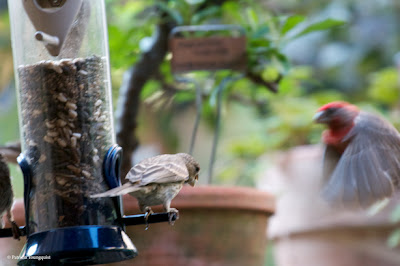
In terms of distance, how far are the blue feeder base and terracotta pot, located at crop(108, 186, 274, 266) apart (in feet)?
0.97

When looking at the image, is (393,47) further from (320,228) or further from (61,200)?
Result: (61,200)

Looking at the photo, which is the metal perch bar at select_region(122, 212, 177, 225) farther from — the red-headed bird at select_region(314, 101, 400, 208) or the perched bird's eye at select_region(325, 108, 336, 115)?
the perched bird's eye at select_region(325, 108, 336, 115)

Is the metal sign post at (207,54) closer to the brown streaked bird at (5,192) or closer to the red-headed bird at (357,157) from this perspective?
the red-headed bird at (357,157)

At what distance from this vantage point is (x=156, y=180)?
1.65 m

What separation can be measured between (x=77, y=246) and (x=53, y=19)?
1.82 ft

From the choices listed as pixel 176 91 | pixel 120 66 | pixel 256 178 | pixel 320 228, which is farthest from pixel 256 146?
pixel 120 66

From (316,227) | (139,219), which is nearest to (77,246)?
(139,219)

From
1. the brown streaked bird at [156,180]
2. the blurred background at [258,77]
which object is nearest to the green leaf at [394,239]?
the blurred background at [258,77]

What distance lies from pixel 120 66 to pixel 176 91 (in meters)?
0.25

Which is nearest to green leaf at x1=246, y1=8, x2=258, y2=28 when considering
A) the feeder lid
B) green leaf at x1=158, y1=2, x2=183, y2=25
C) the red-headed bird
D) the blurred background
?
the blurred background

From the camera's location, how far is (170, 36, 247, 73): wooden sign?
243 centimetres

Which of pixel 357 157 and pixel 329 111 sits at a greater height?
pixel 329 111

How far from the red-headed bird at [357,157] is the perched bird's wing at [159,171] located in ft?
1.63

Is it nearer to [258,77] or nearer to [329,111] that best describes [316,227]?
[258,77]
